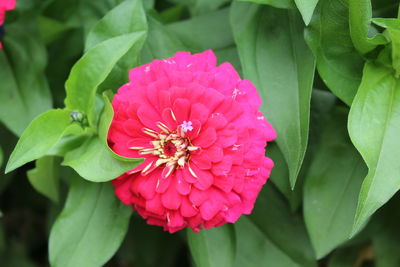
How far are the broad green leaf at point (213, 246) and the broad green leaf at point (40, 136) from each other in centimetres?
26

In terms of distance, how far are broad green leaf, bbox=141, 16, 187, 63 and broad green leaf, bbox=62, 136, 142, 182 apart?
8.5 inches

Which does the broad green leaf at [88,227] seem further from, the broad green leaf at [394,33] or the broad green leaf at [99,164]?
the broad green leaf at [394,33]

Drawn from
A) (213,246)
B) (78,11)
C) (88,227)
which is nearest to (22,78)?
(78,11)

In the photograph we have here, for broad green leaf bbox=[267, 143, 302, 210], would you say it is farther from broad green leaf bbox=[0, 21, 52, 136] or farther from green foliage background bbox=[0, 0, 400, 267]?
broad green leaf bbox=[0, 21, 52, 136]

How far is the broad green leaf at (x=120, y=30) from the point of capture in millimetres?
899

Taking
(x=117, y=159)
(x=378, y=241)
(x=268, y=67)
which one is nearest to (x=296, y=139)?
(x=268, y=67)

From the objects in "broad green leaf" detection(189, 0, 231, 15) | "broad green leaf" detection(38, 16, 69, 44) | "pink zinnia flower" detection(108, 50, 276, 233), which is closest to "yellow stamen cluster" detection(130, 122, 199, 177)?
"pink zinnia flower" detection(108, 50, 276, 233)

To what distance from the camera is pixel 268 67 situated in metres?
0.90

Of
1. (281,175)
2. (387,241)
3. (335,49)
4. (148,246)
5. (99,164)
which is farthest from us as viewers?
(148,246)

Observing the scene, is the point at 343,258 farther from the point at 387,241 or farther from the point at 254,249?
the point at 254,249

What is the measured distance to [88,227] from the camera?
883mm

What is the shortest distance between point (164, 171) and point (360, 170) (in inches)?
13.8

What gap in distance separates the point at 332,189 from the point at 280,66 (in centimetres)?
22

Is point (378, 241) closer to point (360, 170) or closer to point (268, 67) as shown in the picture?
point (360, 170)
